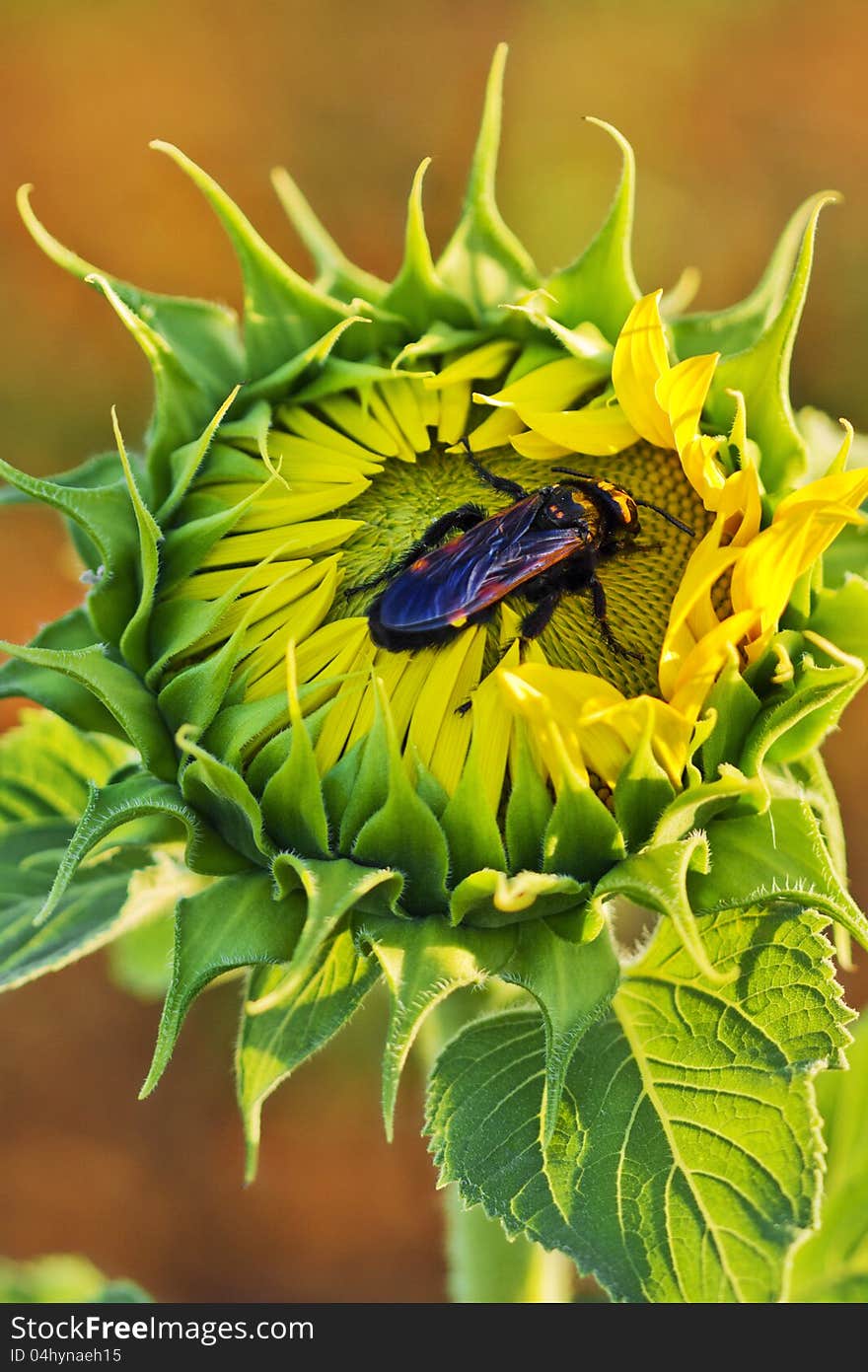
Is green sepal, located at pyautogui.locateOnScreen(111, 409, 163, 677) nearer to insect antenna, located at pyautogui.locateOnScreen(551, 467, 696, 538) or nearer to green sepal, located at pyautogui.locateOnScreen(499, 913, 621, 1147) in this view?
insect antenna, located at pyautogui.locateOnScreen(551, 467, 696, 538)

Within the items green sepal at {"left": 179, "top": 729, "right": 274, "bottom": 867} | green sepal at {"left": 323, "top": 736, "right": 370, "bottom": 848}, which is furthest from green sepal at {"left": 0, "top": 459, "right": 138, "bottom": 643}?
green sepal at {"left": 323, "top": 736, "right": 370, "bottom": 848}

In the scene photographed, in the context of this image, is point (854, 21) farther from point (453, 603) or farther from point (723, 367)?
point (453, 603)

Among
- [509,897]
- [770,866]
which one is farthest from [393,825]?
[770,866]

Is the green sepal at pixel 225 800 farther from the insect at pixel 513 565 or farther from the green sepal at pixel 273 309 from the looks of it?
the green sepal at pixel 273 309

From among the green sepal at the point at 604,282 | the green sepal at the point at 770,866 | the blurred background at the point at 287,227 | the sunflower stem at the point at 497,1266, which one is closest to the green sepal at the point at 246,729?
the green sepal at the point at 770,866

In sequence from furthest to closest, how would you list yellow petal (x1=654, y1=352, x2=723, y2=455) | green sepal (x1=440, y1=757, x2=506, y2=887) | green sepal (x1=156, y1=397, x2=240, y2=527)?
green sepal (x1=156, y1=397, x2=240, y2=527)
yellow petal (x1=654, y1=352, x2=723, y2=455)
green sepal (x1=440, y1=757, x2=506, y2=887)

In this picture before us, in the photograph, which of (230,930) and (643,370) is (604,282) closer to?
(643,370)
